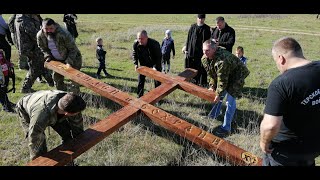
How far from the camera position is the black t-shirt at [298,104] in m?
3.24

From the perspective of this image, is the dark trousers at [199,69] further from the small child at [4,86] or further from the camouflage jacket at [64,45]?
the small child at [4,86]

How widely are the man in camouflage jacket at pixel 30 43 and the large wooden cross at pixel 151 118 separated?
6.24 ft

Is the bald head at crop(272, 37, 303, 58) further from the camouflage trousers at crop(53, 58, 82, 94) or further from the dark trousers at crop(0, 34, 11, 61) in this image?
the dark trousers at crop(0, 34, 11, 61)

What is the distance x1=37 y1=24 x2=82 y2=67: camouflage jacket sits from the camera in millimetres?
6781

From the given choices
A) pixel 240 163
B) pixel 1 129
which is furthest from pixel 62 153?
pixel 1 129

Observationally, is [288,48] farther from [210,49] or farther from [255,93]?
[255,93]

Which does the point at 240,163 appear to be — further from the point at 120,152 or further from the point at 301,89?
the point at 120,152

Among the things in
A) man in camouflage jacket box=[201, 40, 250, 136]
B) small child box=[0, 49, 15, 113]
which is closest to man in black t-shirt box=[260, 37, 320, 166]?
man in camouflage jacket box=[201, 40, 250, 136]

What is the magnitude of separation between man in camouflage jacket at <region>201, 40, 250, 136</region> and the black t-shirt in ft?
7.29

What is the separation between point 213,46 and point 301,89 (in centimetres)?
260

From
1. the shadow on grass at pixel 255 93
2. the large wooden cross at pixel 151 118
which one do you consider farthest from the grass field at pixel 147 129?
the large wooden cross at pixel 151 118

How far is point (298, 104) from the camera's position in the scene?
130 inches

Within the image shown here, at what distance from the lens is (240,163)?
415 centimetres

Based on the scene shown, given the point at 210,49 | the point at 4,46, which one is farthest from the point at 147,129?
the point at 4,46
